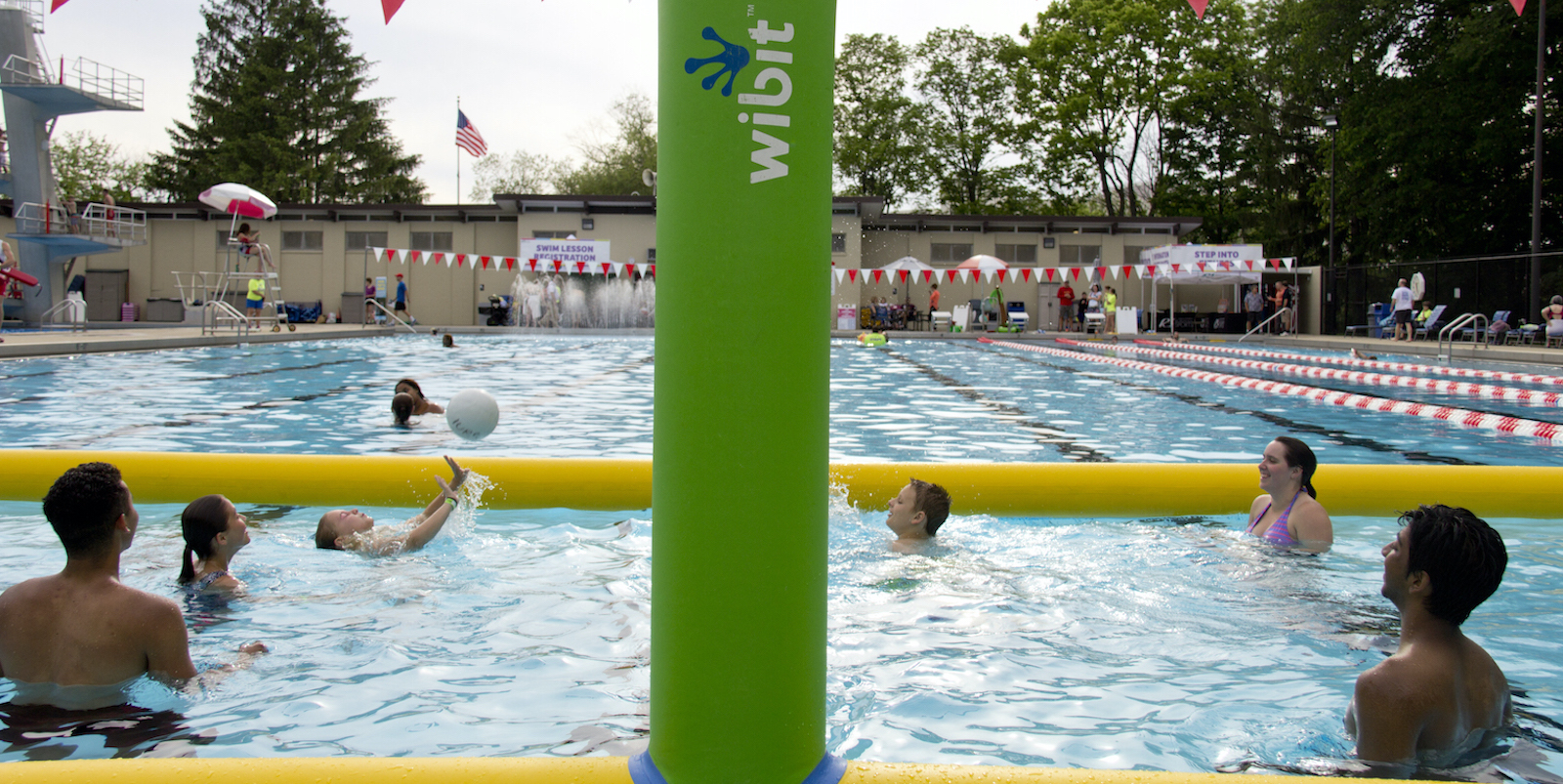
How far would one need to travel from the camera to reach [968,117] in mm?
44281

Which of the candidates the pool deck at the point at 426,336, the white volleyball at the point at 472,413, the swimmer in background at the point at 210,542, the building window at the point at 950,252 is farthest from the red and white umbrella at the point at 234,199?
the building window at the point at 950,252

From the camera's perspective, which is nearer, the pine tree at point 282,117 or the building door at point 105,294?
the building door at point 105,294

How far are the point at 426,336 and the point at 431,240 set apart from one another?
9034mm

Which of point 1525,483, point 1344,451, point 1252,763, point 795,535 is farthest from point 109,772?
point 1344,451

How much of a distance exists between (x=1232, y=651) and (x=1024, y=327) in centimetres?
2859

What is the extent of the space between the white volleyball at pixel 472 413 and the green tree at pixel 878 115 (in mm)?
38931

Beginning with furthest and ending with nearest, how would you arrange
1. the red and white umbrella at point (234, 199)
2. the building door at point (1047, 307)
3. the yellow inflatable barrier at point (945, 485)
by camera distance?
the building door at point (1047, 307) → the red and white umbrella at point (234, 199) → the yellow inflatable barrier at point (945, 485)

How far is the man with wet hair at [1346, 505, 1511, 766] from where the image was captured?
7.44ft

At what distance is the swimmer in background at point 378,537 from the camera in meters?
4.45

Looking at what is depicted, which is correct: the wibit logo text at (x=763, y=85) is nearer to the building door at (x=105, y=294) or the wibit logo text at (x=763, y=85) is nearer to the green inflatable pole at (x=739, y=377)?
the green inflatable pole at (x=739, y=377)

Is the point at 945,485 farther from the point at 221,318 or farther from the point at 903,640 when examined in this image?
the point at 221,318

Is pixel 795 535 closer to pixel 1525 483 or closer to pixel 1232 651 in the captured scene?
pixel 1232 651

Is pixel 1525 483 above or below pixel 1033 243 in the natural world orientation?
below

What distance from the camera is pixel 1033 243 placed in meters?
33.3
